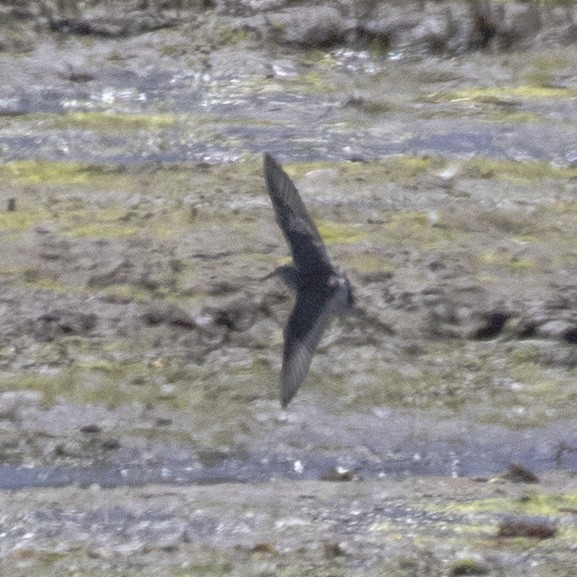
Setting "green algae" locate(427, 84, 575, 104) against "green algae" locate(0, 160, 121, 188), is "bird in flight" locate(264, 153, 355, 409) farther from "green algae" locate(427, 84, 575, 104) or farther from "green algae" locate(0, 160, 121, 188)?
"green algae" locate(427, 84, 575, 104)

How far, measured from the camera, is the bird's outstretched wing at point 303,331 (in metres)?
4.18

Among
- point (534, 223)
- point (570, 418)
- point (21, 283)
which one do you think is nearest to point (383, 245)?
point (534, 223)

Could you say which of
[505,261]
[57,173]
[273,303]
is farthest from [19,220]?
[505,261]

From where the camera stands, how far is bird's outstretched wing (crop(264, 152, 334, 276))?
419 centimetres

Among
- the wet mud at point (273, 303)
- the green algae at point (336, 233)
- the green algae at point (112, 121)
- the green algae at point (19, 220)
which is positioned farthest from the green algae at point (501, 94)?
the green algae at point (19, 220)

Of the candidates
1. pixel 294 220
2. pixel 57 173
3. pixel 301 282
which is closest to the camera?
pixel 294 220

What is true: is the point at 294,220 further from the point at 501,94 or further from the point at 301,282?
the point at 501,94

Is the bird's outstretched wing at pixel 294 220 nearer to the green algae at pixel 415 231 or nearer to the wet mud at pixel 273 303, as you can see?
the wet mud at pixel 273 303

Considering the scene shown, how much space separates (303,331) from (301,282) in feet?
0.61

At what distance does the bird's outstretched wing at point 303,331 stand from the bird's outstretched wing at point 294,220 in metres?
0.08

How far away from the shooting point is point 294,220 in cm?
421

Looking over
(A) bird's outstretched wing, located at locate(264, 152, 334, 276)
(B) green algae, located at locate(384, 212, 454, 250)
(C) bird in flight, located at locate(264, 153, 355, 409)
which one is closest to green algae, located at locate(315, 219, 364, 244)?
(B) green algae, located at locate(384, 212, 454, 250)

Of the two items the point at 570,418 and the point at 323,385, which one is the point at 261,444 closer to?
the point at 323,385

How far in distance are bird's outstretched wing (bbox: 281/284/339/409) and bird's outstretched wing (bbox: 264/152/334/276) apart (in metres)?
0.08
